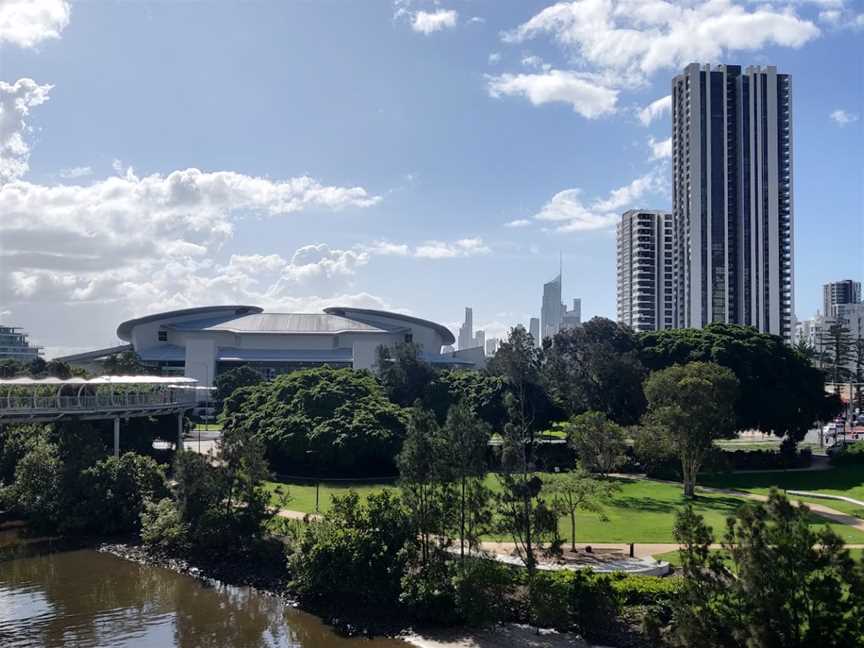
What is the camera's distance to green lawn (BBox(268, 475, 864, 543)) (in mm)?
28078

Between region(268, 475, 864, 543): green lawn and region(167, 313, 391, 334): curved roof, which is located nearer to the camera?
region(268, 475, 864, 543): green lawn

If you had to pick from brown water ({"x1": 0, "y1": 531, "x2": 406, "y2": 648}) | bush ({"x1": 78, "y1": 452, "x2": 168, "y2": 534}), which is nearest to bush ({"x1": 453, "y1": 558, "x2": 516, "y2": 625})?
brown water ({"x1": 0, "y1": 531, "x2": 406, "y2": 648})

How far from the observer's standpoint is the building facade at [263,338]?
310 ft

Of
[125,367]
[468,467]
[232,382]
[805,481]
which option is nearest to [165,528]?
[468,467]

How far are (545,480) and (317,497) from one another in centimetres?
1264

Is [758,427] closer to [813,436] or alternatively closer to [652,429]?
[652,429]

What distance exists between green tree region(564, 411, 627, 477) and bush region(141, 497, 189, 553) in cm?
2016

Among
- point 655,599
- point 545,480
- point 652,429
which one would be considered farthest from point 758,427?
point 655,599

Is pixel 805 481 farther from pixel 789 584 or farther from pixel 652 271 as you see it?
pixel 652 271

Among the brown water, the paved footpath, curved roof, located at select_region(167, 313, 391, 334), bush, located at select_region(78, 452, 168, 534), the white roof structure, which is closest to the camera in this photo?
the brown water

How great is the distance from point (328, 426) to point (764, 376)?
3095cm

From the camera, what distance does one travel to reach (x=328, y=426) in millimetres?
41688

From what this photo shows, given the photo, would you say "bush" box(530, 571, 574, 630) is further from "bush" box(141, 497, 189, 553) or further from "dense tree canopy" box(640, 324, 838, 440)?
"dense tree canopy" box(640, 324, 838, 440)

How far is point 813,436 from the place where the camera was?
243 feet
